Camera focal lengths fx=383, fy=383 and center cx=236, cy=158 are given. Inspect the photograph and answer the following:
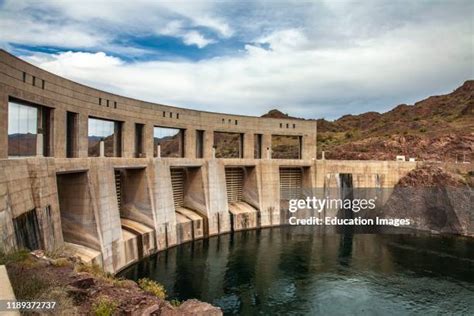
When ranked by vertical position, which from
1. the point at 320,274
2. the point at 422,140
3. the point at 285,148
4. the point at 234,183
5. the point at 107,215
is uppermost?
the point at 422,140

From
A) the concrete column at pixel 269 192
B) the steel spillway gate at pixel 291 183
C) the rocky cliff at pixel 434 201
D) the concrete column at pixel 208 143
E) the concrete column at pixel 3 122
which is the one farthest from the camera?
the steel spillway gate at pixel 291 183

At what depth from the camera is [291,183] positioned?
5141cm

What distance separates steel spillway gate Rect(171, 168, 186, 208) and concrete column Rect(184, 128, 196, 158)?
144 inches

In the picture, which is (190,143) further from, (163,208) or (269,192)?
(163,208)

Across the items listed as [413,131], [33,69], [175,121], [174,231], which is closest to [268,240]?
[174,231]

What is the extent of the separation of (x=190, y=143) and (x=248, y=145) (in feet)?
27.9

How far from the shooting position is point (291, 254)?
35.3 meters

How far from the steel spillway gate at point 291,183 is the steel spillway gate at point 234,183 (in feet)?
18.2

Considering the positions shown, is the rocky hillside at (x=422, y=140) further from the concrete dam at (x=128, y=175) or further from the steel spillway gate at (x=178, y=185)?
the steel spillway gate at (x=178, y=185)

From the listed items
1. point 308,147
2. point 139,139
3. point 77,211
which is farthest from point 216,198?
point 77,211

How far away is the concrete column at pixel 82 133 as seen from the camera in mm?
32719

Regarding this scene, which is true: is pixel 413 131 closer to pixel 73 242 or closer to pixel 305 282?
pixel 305 282

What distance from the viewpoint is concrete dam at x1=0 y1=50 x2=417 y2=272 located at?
754 inches

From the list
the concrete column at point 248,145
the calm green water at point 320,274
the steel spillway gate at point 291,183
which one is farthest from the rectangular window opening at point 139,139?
the steel spillway gate at point 291,183
